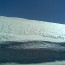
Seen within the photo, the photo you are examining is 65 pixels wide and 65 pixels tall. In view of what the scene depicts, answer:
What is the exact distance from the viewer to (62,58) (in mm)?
541

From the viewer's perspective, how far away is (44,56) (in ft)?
1.65

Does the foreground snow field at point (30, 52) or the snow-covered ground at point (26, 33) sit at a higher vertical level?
the snow-covered ground at point (26, 33)

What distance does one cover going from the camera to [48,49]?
0.51 metres

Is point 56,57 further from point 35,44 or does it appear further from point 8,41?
point 8,41

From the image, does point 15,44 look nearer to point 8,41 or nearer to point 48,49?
point 8,41

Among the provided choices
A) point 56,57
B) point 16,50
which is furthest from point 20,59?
point 56,57

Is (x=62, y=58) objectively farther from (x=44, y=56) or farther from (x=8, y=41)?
(x=8, y=41)

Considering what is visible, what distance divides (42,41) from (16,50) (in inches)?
5.1

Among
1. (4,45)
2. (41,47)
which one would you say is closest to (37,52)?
(41,47)

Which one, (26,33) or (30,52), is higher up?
(26,33)

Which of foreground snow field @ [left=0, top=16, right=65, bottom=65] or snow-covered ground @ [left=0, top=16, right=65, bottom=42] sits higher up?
snow-covered ground @ [left=0, top=16, right=65, bottom=42]

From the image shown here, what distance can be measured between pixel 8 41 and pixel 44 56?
0.15m

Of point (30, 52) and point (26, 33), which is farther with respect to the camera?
point (26, 33)

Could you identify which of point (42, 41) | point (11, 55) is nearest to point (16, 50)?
point (11, 55)
